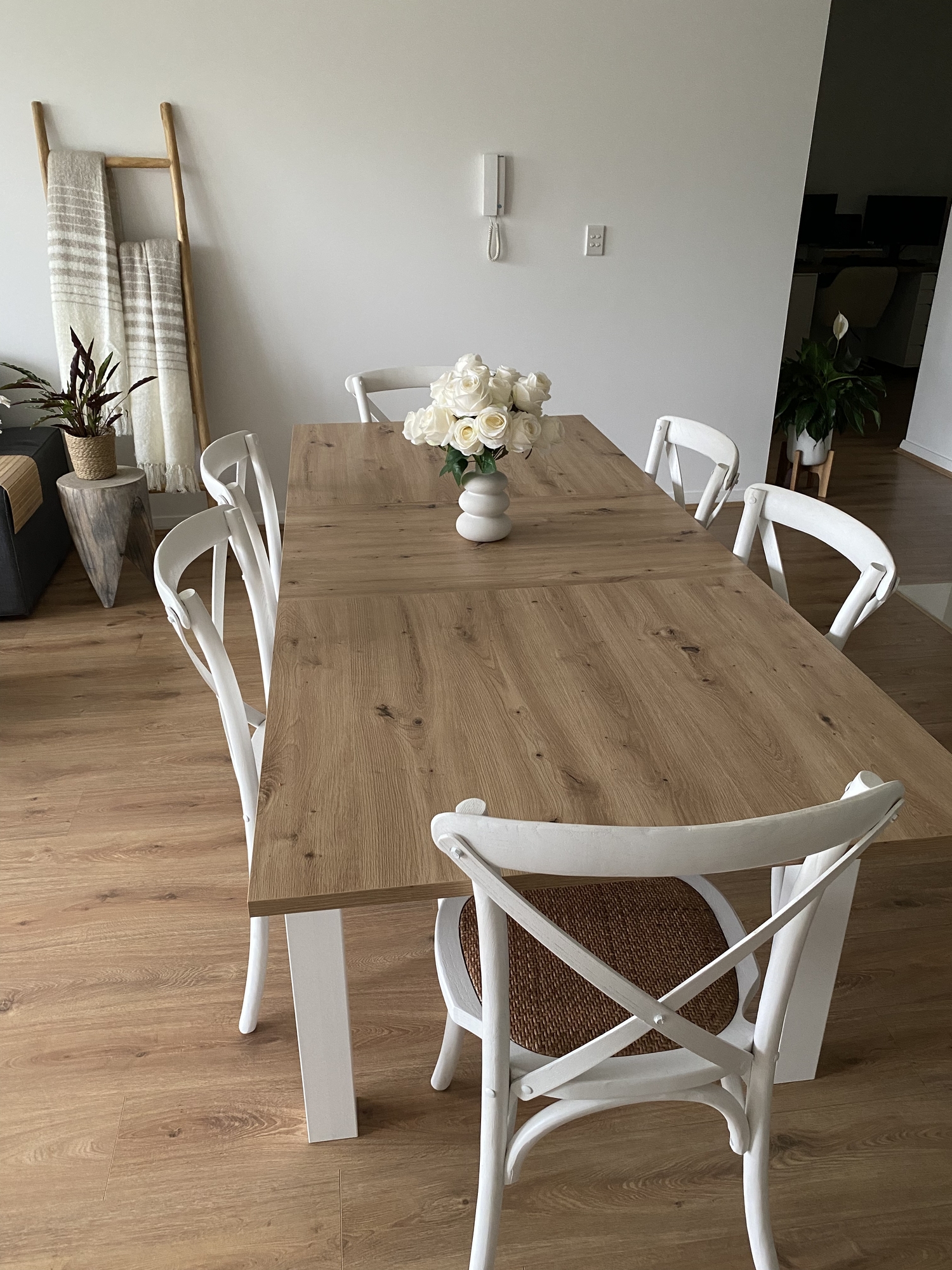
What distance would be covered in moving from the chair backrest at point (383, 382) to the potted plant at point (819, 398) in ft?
6.27

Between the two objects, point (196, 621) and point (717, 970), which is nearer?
Answer: point (717, 970)

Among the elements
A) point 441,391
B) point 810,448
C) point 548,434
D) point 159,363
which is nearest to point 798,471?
point 810,448

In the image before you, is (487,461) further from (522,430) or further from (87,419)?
(87,419)

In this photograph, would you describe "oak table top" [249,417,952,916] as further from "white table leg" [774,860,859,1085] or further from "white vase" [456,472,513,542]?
"white table leg" [774,860,859,1085]

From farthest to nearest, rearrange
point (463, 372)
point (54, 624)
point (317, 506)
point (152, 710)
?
point (54, 624)
point (152, 710)
point (317, 506)
point (463, 372)

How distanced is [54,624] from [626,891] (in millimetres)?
2444

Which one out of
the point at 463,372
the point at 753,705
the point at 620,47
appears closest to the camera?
the point at 753,705

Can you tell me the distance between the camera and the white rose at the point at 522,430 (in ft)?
5.53

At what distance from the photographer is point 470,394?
5.47 feet

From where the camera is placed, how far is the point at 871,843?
39.5 inches

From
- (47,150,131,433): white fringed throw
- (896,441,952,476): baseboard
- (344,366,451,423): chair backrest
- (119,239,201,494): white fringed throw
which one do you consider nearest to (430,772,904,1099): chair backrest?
(344,366,451,423): chair backrest

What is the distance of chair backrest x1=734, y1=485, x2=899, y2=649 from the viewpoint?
5.02 feet

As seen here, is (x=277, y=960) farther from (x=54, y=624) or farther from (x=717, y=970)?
(x=54, y=624)

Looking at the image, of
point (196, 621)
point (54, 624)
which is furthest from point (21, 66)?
point (196, 621)
